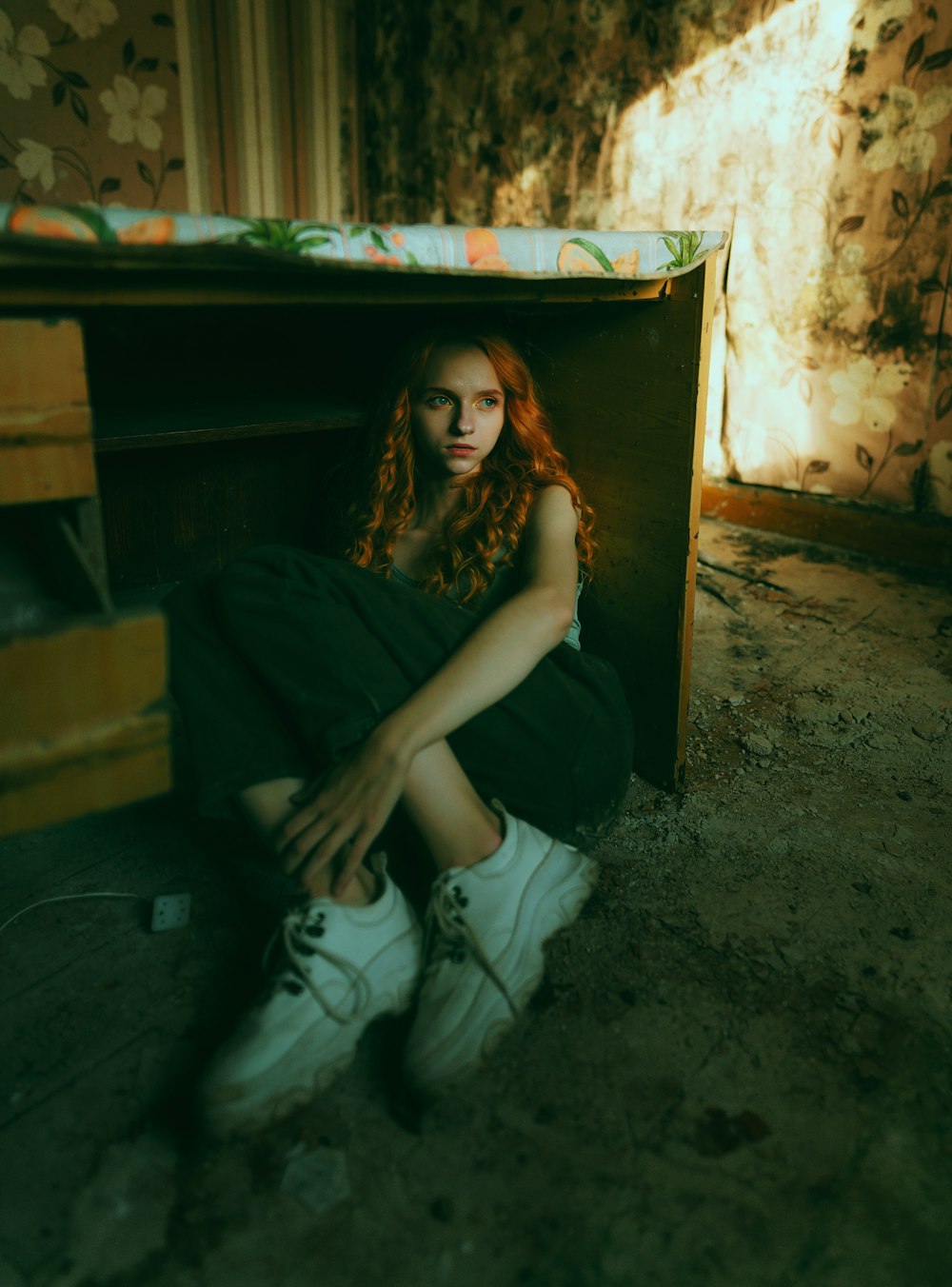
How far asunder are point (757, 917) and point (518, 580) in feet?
1.70

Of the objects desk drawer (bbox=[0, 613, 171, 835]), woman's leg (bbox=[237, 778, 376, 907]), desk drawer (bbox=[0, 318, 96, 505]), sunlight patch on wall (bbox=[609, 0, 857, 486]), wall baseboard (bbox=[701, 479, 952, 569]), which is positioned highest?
sunlight patch on wall (bbox=[609, 0, 857, 486])

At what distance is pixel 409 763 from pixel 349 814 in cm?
8

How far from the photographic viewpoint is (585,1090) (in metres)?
0.85

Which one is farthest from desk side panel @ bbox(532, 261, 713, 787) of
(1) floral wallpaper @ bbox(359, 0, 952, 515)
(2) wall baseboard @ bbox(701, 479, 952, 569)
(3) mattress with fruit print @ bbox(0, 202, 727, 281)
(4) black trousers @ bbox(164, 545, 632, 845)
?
(1) floral wallpaper @ bbox(359, 0, 952, 515)

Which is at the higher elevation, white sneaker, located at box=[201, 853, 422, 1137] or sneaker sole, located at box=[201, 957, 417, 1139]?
white sneaker, located at box=[201, 853, 422, 1137]

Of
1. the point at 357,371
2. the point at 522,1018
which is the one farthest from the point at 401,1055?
the point at 357,371

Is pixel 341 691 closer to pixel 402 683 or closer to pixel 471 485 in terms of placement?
pixel 402 683

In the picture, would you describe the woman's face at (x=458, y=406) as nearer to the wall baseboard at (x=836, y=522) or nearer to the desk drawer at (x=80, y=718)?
the desk drawer at (x=80, y=718)

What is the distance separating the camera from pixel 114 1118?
2.70ft

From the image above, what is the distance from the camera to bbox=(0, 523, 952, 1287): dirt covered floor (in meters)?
0.71

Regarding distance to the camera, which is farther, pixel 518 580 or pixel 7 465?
pixel 518 580

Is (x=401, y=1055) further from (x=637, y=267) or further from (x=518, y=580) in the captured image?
(x=637, y=267)

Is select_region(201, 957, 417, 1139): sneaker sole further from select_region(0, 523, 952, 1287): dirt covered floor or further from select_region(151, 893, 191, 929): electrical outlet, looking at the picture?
select_region(151, 893, 191, 929): electrical outlet

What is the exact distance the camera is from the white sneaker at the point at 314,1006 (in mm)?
801
